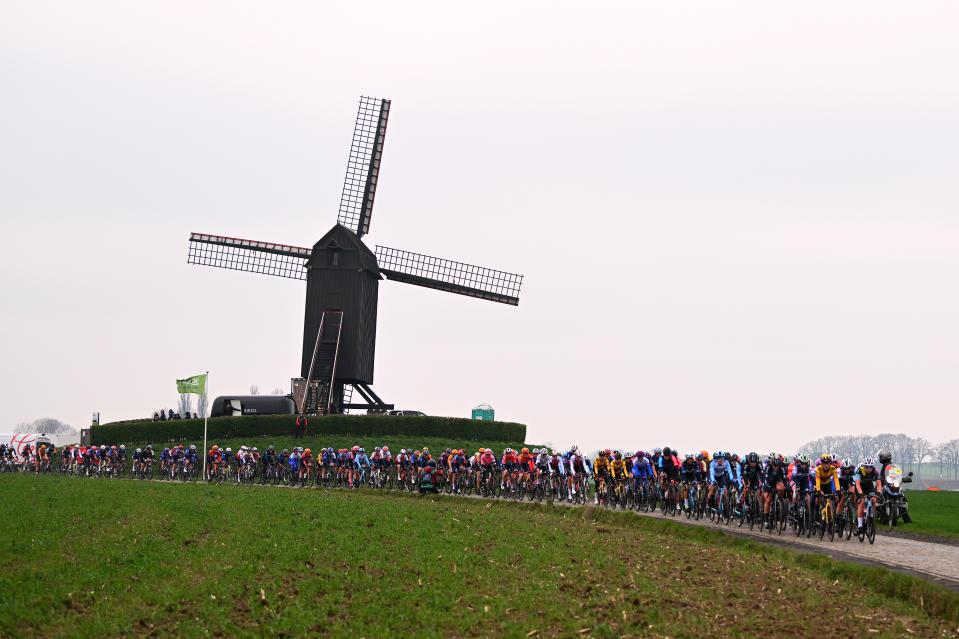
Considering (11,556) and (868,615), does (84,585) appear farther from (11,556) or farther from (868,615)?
(868,615)

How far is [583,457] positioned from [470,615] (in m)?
22.4

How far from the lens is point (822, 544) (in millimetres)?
25641

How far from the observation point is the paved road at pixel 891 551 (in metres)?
20.5

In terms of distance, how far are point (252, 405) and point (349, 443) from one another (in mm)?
9769

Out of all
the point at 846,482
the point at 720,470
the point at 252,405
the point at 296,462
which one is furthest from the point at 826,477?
the point at 252,405

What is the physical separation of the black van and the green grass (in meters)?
4.02

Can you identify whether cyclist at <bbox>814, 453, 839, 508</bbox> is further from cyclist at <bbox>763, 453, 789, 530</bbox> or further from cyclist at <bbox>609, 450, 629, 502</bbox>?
cyclist at <bbox>609, 450, 629, 502</bbox>

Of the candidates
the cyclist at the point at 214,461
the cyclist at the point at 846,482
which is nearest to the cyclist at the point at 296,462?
the cyclist at the point at 214,461

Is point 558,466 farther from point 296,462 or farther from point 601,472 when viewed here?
point 296,462

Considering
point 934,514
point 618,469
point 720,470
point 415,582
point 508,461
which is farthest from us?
point 508,461

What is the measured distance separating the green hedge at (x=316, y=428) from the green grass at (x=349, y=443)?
1.86ft

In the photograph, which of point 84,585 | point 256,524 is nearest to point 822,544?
point 256,524

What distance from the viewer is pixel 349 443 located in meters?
64.2

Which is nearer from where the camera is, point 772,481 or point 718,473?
point 772,481
